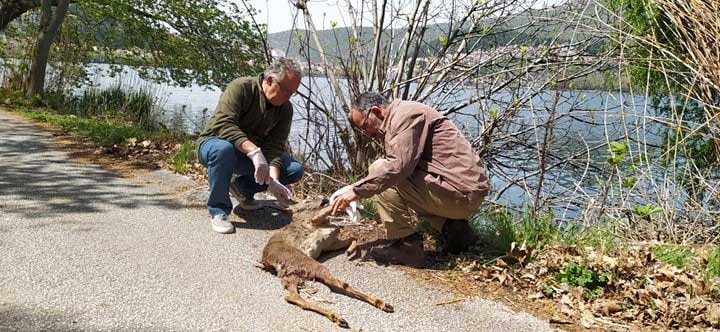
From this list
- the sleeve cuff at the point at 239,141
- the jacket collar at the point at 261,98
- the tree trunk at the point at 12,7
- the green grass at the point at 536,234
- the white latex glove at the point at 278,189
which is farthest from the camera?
the tree trunk at the point at 12,7

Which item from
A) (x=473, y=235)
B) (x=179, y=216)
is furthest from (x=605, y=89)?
(x=179, y=216)

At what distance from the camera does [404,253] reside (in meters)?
4.26

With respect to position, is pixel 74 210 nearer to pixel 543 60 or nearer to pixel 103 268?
pixel 103 268

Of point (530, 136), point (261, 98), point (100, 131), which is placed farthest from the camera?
point (100, 131)

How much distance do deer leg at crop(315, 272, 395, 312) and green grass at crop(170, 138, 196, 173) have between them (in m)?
3.67

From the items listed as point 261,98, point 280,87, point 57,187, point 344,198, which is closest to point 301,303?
point 344,198

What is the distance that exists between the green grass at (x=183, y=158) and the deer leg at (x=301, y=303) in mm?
3596

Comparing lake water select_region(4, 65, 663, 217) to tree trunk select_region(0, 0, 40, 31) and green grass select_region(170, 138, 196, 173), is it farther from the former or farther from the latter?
tree trunk select_region(0, 0, 40, 31)

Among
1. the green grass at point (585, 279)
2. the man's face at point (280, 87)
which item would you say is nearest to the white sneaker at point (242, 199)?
the man's face at point (280, 87)

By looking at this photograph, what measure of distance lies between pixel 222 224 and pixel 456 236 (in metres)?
1.92

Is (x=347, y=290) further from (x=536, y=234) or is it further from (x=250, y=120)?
(x=250, y=120)

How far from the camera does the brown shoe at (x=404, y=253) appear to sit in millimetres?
4250

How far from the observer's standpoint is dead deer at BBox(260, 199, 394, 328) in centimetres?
348

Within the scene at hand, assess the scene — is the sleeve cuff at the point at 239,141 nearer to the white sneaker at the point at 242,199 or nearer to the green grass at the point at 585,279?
the white sneaker at the point at 242,199
